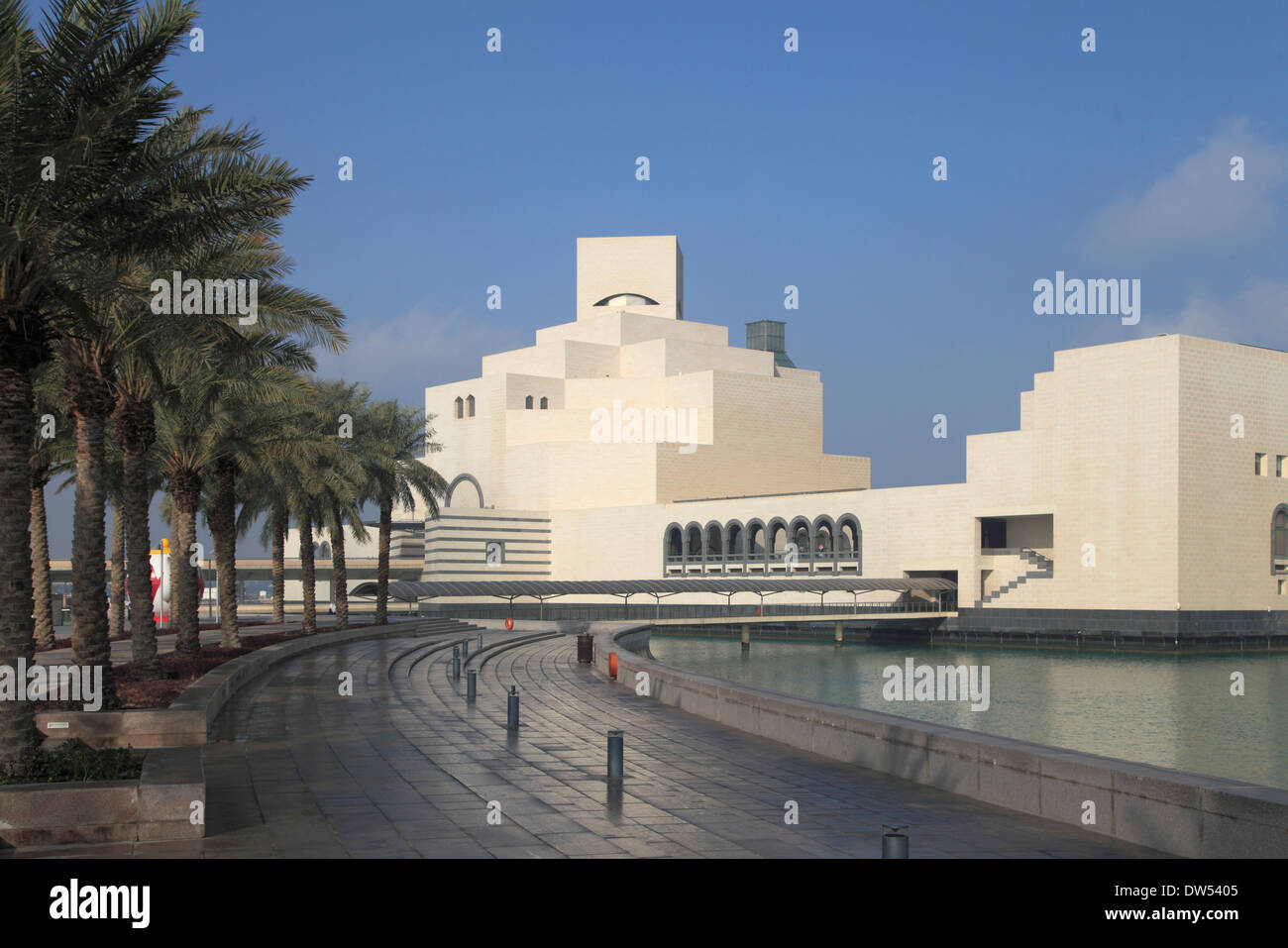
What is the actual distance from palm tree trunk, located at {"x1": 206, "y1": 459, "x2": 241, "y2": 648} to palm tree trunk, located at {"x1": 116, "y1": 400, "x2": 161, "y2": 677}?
297 inches

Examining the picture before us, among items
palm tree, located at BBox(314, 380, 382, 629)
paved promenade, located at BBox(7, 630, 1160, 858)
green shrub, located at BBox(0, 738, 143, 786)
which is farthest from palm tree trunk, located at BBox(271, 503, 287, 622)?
green shrub, located at BBox(0, 738, 143, 786)

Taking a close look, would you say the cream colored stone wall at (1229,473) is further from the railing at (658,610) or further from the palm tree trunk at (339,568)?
the palm tree trunk at (339,568)

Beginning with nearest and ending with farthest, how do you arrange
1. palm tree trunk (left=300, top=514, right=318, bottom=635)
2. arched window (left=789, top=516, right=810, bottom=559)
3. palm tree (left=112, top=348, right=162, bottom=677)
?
palm tree (left=112, top=348, right=162, bottom=677) → palm tree trunk (left=300, top=514, right=318, bottom=635) → arched window (left=789, top=516, right=810, bottom=559)

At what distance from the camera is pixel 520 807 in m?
10.0

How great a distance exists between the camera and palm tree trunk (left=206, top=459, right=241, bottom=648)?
26.6 m

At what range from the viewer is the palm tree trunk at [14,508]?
10352mm

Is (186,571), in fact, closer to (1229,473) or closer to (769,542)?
(1229,473)

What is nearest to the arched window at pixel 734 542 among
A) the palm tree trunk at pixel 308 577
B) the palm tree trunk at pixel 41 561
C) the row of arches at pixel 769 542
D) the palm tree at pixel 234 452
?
the row of arches at pixel 769 542

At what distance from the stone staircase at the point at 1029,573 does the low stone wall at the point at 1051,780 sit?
141 ft

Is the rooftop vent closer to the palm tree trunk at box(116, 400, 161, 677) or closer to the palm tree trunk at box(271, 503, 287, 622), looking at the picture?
the palm tree trunk at box(271, 503, 287, 622)

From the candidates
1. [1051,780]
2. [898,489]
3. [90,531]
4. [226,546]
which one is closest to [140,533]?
[90,531]
